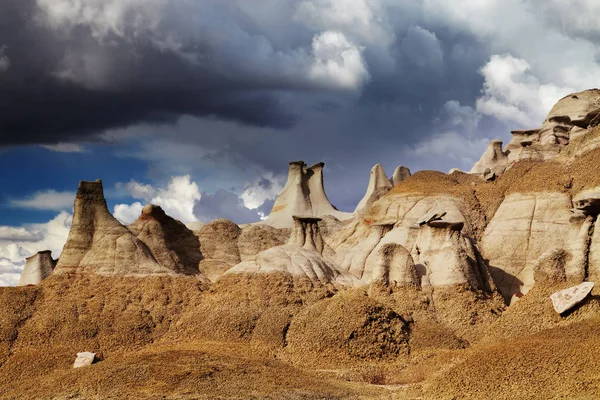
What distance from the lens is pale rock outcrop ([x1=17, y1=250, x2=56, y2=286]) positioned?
5275 cm

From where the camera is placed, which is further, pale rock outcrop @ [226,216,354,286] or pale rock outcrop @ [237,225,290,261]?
pale rock outcrop @ [237,225,290,261]

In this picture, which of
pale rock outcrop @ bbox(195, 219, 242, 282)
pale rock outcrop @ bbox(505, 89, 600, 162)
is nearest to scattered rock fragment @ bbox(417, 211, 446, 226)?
pale rock outcrop @ bbox(505, 89, 600, 162)

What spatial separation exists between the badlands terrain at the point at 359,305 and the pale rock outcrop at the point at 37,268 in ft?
25.5

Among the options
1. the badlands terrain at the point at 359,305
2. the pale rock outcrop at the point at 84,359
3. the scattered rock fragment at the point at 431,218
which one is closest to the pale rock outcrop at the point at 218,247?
the badlands terrain at the point at 359,305

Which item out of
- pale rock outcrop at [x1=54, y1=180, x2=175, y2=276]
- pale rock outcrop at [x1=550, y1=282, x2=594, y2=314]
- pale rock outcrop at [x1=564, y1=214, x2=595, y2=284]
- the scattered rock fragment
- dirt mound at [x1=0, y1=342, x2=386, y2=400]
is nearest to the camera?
dirt mound at [x1=0, y1=342, x2=386, y2=400]

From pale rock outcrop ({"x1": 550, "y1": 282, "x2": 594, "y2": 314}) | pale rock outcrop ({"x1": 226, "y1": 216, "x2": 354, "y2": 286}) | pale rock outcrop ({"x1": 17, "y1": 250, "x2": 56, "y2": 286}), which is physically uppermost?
pale rock outcrop ({"x1": 17, "y1": 250, "x2": 56, "y2": 286})

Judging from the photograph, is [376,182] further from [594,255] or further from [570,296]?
[570,296]

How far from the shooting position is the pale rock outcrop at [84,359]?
30094mm

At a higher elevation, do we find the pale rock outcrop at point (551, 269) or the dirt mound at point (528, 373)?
the pale rock outcrop at point (551, 269)

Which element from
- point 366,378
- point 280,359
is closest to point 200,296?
point 280,359

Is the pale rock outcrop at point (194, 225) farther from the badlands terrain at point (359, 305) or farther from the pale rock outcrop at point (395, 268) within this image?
the pale rock outcrop at point (395, 268)

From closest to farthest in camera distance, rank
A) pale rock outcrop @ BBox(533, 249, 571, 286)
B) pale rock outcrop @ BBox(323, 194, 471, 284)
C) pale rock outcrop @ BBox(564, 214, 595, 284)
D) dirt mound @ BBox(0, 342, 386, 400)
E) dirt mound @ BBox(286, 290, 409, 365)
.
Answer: dirt mound @ BBox(0, 342, 386, 400) < dirt mound @ BBox(286, 290, 409, 365) < pale rock outcrop @ BBox(533, 249, 571, 286) < pale rock outcrop @ BBox(564, 214, 595, 284) < pale rock outcrop @ BBox(323, 194, 471, 284)

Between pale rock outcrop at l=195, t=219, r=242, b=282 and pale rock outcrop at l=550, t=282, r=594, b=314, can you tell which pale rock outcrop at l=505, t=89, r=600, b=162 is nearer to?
pale rock outcrop at l=550, t=282, r=594, b=314

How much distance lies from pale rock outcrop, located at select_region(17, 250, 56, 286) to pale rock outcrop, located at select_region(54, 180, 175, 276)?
40.6 feet
